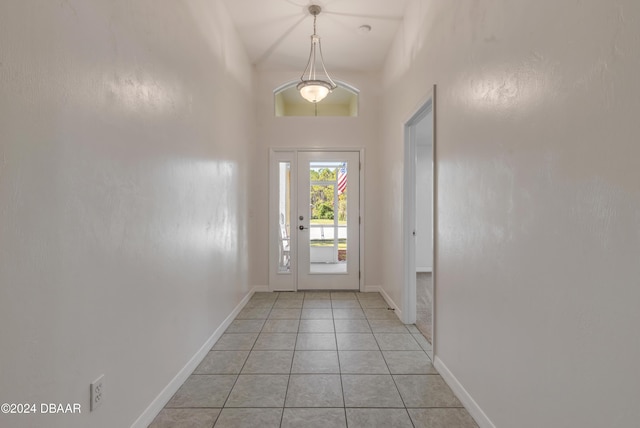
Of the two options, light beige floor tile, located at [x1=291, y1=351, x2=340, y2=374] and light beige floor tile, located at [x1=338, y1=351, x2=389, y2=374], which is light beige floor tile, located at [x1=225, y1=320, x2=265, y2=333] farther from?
light beige floor tile, located at [x1=338, y1=351, x2=389, y2=374]

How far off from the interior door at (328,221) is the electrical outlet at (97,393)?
3369 mm

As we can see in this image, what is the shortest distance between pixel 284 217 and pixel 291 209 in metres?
0.16

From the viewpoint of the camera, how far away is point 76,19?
1.23 meters

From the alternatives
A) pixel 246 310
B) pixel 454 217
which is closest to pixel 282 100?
pixel 246 310

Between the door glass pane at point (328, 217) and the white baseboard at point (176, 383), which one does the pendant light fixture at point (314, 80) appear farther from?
the white baseboard at point (176, 383)

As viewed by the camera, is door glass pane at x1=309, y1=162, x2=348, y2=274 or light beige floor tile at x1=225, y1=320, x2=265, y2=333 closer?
light beige floor tile at x1=225, y1=320, x2=265, y2=333

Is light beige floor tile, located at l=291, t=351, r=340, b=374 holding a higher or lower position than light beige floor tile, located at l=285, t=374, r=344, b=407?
higher

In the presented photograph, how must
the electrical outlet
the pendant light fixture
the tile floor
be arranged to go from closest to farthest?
the electrical outlet → the tile floor → the pendant light fixture

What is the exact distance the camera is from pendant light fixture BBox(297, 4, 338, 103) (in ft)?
11.4

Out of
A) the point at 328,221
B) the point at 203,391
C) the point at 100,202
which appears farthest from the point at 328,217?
the point at 100,202

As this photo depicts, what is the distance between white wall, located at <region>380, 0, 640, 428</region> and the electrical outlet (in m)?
1.79

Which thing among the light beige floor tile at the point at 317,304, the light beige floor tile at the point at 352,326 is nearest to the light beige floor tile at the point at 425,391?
the light beige floor tile at the point at 352,326

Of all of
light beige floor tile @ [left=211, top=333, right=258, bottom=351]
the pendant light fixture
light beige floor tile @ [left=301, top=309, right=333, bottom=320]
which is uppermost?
the pendant light fixture

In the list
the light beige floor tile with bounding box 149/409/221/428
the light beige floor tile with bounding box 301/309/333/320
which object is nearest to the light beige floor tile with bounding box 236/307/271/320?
the light beige floor tile with bounding box 301/309/333/320
